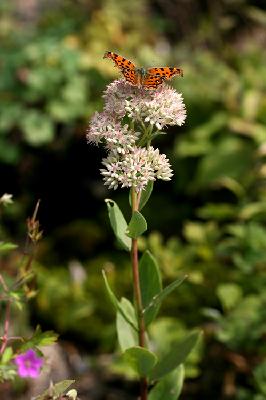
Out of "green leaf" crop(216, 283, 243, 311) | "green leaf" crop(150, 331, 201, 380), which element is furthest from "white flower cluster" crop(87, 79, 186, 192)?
"green leaf" crop(216, 283, 243, 311)

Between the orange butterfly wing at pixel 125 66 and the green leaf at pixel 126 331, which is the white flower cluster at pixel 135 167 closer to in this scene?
the orange butterfly wing at pixel 125 66

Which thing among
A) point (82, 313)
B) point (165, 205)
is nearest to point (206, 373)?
point (82, 313)

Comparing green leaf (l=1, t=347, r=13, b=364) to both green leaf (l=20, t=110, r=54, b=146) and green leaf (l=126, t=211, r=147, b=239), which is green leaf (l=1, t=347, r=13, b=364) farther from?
green leaf (l=20, t=110, r=54, b=146)

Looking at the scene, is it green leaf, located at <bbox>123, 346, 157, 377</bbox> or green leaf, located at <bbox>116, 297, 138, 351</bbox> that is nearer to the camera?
green leaf, located at <bbox>123, 346, 157, 377</bbox>

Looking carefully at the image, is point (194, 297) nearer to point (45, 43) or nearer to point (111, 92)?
point (111, 92)

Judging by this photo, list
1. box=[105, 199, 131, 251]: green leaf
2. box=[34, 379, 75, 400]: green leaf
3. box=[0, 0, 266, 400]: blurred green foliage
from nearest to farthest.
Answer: box=[34, 379, 75, 400]: green leaf → box=[105, 199, 131, 251]: green leaf → box=[0, 0, 266, 400]: blurred green foliage

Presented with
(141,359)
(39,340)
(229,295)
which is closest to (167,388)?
(141,359)

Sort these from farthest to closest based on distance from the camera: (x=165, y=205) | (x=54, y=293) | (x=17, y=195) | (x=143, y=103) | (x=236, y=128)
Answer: (x=17, y=195)
(x=165, y=205)
(x=236, y=128)
(x=54, y=293)
(x=143, y=103)
